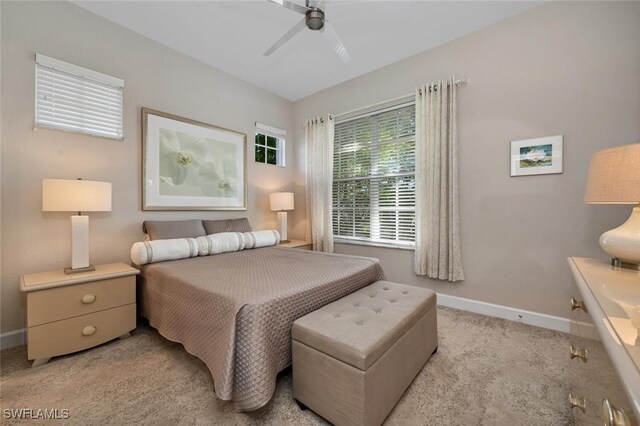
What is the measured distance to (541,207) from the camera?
2.36 metres

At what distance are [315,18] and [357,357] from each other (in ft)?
7.74

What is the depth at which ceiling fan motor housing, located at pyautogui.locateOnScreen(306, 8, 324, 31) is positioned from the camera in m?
2.01

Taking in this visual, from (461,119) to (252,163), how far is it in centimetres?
275

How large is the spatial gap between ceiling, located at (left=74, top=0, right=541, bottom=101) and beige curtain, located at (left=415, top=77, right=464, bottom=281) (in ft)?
1.89

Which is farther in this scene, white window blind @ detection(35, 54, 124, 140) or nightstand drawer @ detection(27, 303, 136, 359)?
white window blind @ detection(35, 54, 124, 140)

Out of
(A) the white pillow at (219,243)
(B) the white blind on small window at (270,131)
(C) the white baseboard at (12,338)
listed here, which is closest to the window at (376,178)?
(B) the white blind on small window at (270,131)

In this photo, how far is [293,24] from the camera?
2.62 meters

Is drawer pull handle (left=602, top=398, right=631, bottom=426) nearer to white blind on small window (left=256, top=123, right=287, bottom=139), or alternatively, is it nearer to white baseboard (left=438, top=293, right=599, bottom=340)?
white baseboard (left=438, top=293, right=599, bottom=340)

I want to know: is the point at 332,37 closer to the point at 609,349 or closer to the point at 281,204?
the point at 281,204

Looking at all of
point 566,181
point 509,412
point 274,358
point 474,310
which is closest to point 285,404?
point 274,358

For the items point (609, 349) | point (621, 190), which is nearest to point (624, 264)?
point (621, 190)

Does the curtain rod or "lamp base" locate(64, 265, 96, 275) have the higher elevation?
the curtain rod

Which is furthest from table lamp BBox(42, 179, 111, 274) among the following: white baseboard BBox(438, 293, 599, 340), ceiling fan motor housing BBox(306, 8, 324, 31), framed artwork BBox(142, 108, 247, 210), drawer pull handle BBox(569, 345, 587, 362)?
white baseboard BBox(438, 293, 599, 340)

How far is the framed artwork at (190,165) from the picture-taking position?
277 cm
